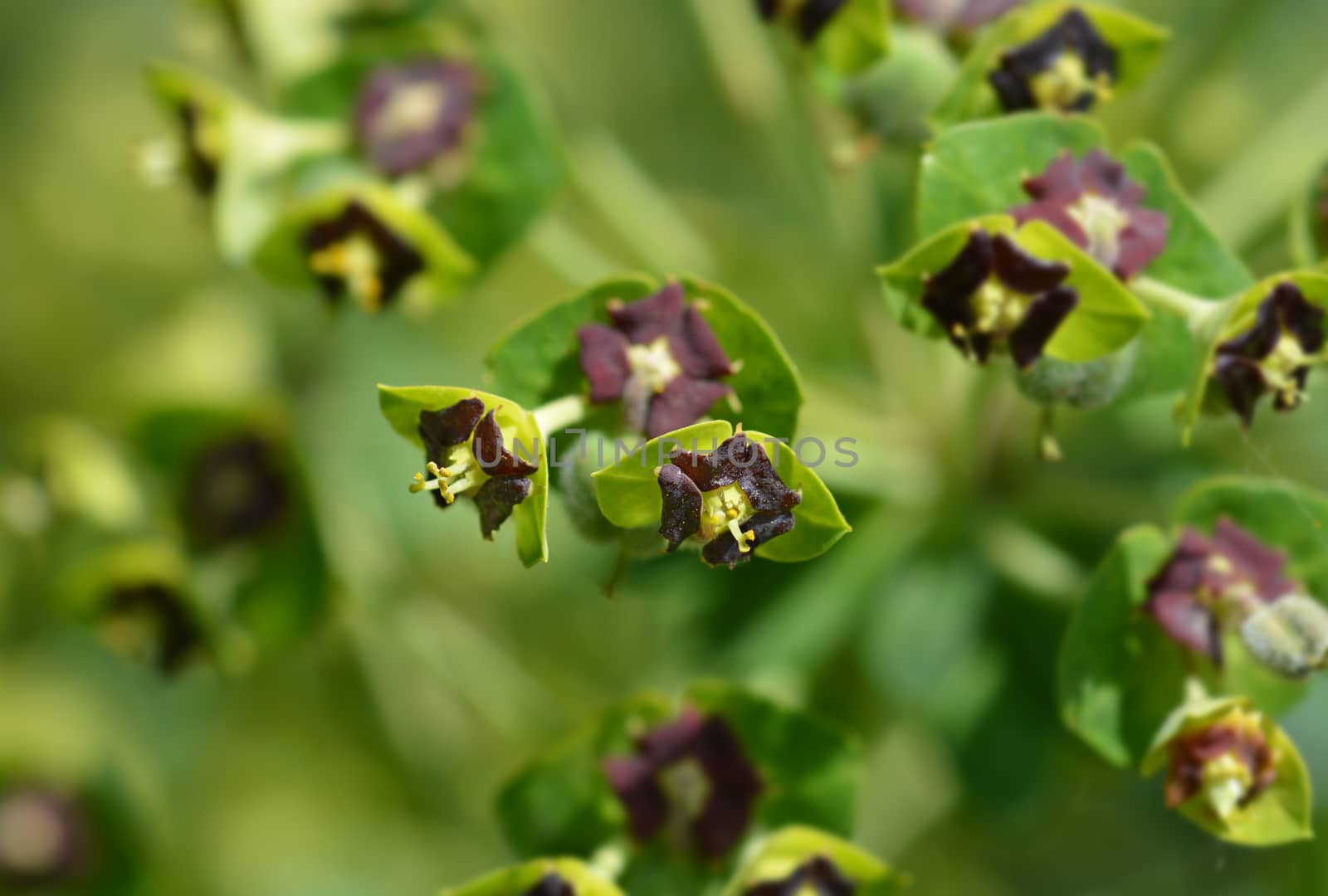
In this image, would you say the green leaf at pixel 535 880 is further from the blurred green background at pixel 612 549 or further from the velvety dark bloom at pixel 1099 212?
the velvety dark bloom at pixel 1099 212

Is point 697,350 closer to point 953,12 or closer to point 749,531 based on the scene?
point 749,531

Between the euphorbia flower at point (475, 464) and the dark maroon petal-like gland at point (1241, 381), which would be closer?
the euphorbia flower at point (475, 464)

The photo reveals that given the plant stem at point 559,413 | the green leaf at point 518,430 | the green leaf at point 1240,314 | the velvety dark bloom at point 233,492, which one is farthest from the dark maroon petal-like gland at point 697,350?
the velvety dark bloom at point 233,492

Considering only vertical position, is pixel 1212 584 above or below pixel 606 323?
below

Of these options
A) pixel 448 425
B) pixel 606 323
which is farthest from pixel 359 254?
pixel 448 425

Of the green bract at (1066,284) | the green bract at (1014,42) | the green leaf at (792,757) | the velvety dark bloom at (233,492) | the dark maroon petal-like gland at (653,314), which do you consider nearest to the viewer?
the green bract at (1066,284)

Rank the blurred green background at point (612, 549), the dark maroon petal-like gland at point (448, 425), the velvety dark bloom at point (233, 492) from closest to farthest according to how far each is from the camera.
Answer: the dark maroon petal-like gland at point (448, 425)
the blurred green background at point (612, 549)
the velvety dark bloom at point (233, 492)

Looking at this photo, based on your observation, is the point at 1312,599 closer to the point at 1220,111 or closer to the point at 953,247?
the point at 953,247

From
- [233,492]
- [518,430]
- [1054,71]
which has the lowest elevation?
[233,492]
